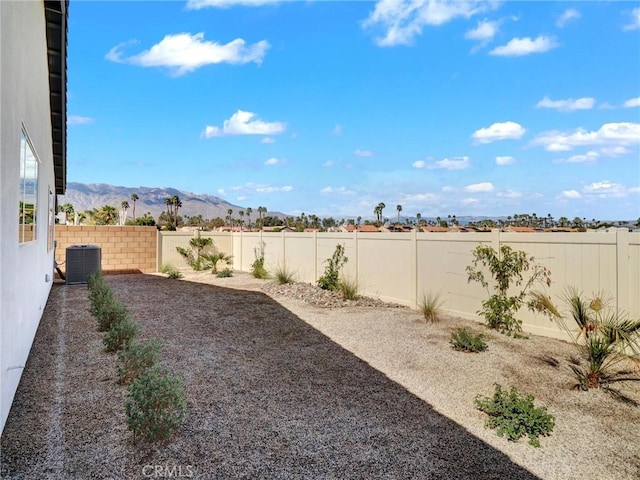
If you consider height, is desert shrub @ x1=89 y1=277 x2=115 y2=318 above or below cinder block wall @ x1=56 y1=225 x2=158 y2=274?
below

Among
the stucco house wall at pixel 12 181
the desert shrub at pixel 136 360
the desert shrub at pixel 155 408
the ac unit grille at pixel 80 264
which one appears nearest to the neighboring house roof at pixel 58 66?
the stucco house wall at pixel 12 181

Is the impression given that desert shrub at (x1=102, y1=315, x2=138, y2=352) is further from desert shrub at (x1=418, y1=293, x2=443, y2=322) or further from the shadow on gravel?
desert shrub at (x1=418, y1=293, x2=443, y2=322)

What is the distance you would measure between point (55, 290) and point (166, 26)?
8.53 metres

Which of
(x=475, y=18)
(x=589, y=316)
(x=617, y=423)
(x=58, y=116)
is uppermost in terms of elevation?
(x=475, y=18)

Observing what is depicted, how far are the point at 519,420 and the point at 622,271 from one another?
3419 mm

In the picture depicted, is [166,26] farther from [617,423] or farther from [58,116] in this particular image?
[617,423]

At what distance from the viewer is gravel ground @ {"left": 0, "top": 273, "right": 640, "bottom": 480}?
2.72 metres

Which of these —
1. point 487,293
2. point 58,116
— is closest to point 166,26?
point 58,116

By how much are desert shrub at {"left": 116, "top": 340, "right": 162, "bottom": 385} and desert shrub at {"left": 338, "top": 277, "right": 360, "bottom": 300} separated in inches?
239

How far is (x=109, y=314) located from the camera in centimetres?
603

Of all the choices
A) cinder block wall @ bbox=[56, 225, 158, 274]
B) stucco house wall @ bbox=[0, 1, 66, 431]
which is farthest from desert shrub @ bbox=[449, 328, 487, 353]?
cinder block wall @ bbox=[56, 225, 158, 274]

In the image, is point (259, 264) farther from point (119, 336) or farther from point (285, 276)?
point (119, 336)

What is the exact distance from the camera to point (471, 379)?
15.1 ft

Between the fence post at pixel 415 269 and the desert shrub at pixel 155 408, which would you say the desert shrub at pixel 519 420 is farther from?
the fence post at pixel 415 269
